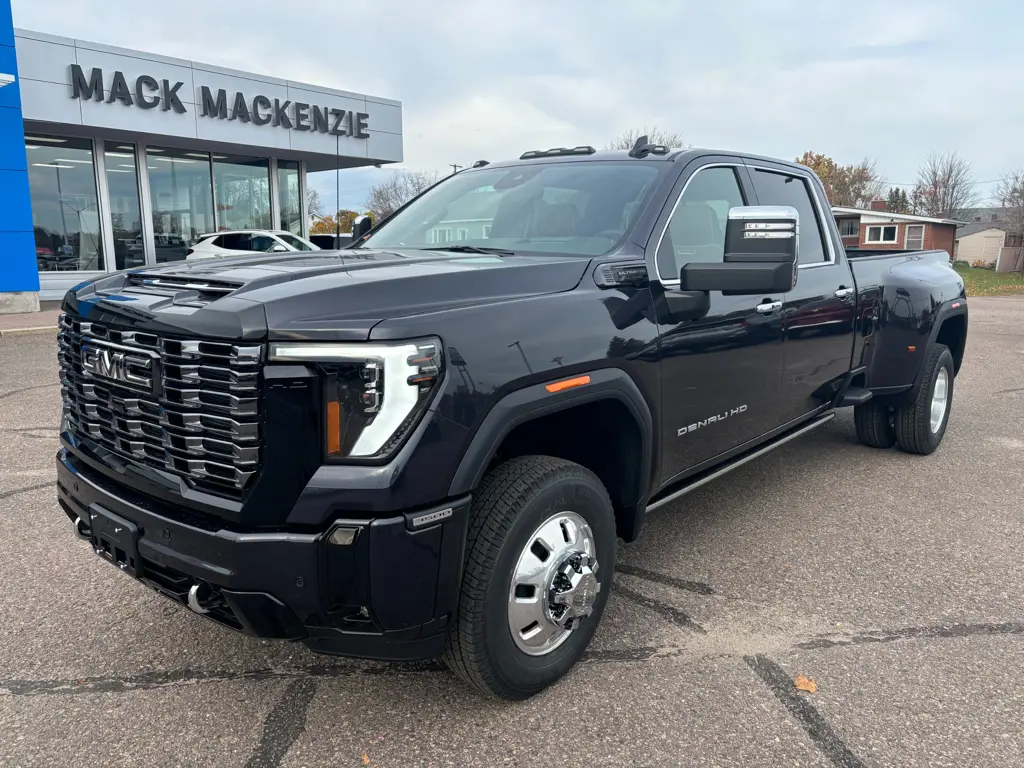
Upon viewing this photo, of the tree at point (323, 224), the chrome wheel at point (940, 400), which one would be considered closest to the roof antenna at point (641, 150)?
the chrome wheel at point (940, 400)

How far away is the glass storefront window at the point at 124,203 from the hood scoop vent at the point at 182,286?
1859cm

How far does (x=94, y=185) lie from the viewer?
62.6 ft

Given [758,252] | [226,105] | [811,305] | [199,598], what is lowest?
[199,598]

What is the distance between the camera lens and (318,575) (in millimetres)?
2100

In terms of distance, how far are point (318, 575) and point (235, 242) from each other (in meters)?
16.2

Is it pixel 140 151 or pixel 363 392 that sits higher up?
pixel 140 151

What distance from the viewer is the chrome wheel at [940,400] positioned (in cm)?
573

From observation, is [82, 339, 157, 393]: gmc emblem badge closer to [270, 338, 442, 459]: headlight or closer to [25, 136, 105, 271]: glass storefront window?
[270, 338, 442, 459]: headlight

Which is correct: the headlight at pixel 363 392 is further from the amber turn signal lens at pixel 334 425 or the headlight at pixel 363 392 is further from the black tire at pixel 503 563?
the black tire at pixel 503 563

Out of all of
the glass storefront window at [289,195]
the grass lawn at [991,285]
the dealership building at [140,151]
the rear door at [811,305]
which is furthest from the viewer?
the grass lawn at [991,285]

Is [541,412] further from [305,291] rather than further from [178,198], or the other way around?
[178,198]

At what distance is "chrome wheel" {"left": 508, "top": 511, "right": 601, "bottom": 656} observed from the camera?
99.7 inches

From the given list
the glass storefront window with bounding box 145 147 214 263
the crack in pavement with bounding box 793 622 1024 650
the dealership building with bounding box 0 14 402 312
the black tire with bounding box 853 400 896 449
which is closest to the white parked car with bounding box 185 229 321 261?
the dealership building with bounding box 0 14 402 312

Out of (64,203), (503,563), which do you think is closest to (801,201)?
(503,563)
